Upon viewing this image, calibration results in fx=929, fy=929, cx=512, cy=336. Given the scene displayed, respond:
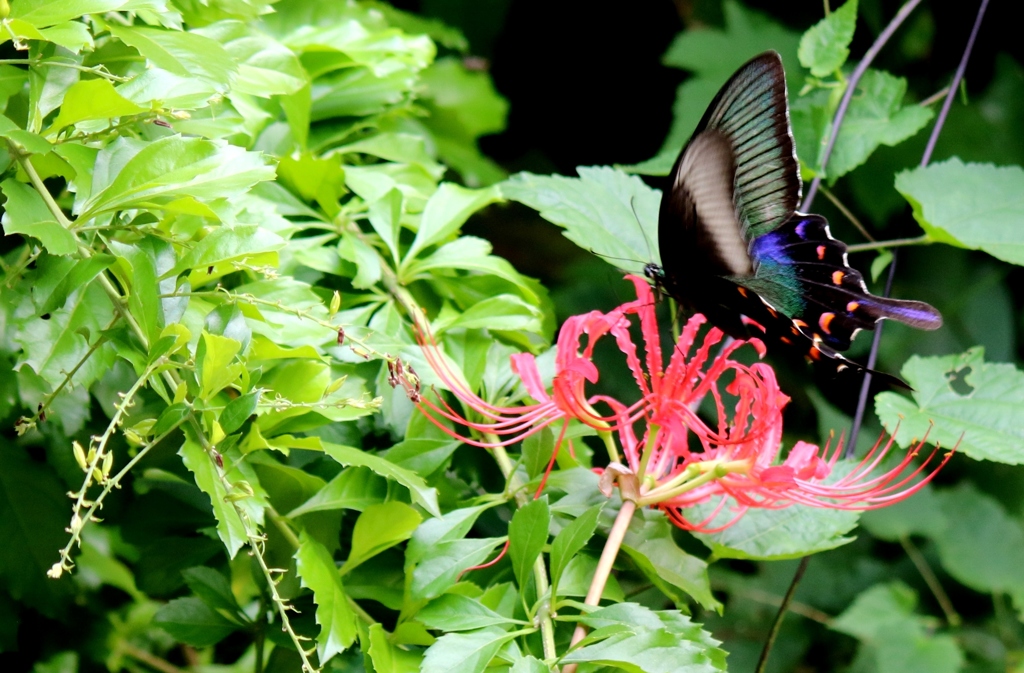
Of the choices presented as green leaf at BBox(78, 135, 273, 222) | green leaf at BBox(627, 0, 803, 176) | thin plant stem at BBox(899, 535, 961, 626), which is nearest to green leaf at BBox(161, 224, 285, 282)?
green leaf at BBox(78, 135, 273, 222)

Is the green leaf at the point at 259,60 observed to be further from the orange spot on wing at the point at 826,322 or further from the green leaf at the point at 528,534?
the orange spot on wing at the point at 826,322

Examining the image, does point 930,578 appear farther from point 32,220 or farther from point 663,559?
point 32,220

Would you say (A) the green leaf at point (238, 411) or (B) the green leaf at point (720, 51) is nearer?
(A) the green leaf at point (238, 411)

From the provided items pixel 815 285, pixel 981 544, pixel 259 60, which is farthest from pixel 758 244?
pixel 981 544

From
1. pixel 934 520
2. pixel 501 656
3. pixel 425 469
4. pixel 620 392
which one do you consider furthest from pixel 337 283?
pixel 934 520

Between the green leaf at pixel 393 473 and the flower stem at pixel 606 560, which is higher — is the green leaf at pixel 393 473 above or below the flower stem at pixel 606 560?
above

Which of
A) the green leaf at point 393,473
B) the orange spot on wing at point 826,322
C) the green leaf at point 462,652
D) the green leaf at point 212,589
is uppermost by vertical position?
the orange spot on wing at point 826,322

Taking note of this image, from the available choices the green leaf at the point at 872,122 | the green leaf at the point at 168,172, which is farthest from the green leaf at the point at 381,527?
the green leaf at the point at 872,122
